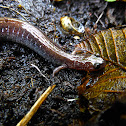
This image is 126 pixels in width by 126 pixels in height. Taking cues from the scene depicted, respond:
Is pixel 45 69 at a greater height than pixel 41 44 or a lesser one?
lesser

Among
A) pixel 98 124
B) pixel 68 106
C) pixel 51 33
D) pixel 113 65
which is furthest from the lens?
pixel 51 33

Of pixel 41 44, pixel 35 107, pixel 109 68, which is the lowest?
pixel 35 107

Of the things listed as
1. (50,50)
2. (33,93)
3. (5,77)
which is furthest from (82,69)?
(5,77)

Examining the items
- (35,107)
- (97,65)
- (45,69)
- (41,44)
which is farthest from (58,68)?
(35,107)

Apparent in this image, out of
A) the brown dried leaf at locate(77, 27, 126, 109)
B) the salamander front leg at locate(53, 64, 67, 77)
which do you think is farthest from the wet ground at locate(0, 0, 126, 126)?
the brown dried leaf at locate(77, 27, 126, 109)

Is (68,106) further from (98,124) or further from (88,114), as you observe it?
(98,124)

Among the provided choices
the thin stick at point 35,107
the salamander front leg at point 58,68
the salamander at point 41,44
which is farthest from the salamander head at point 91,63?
the thin stick at point 35,107

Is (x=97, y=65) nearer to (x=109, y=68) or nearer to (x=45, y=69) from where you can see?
(x=109, y=68)
